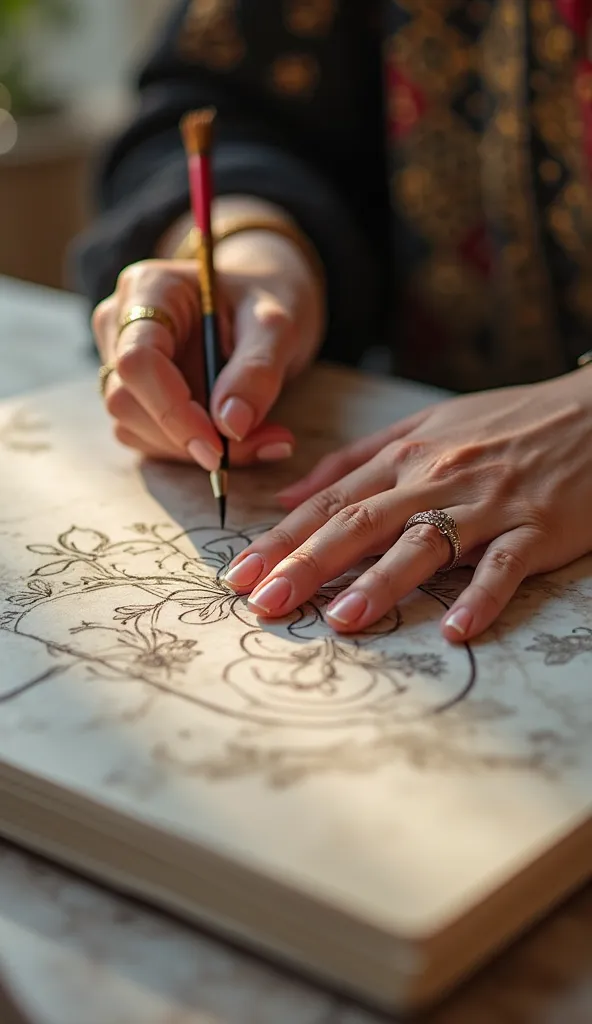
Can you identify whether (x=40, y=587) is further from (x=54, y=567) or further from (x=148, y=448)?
(x=148, y=448)

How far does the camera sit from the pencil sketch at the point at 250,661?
44cm

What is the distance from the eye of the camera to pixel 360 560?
61 centimetres

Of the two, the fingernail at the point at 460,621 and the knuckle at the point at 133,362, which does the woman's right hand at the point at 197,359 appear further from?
the fingernail at the point at 460,621

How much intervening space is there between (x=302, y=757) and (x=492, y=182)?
0.80 meters

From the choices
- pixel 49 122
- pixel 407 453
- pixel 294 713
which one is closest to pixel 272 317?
pixel 407 453

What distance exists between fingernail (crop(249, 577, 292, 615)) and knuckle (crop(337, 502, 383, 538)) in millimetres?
61

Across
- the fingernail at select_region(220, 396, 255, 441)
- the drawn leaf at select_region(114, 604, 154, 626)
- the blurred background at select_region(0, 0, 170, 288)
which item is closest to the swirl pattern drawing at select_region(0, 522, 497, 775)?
the drawn leaf at select_region(114, 604, 154, 626)

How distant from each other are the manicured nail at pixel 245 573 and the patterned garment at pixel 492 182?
596mm

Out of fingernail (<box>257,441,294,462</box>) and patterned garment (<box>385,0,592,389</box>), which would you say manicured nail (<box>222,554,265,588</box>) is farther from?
patterned garment (<box>385,0,592,389</box>)

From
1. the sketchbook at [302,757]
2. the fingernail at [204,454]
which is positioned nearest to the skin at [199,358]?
the fingernail at [204,454]

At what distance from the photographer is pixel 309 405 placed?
0.86 metres

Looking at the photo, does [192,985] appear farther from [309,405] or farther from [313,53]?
[313,53]

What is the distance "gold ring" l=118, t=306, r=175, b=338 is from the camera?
737 millimetres

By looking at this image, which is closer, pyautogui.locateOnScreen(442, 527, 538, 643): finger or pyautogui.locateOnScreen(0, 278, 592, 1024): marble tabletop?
pyautogui.locateOnScreen(0, 278, 592, 1024): marble tabletop
